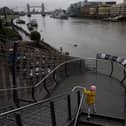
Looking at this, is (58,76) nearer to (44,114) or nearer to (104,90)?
(104,90)

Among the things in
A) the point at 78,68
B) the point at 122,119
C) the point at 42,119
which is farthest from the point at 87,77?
the point at 42,119

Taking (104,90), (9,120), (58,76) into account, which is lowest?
(104,90)

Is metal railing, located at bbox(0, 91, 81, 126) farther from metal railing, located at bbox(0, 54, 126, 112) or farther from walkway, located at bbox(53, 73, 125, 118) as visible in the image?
metal railing, located at bbox(0, 54, 126, 112)

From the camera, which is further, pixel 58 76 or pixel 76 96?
pixel 58 76

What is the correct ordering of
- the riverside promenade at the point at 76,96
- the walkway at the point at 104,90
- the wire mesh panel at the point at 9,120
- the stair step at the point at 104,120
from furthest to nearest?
1. the walkway at the point at 104,90
2. the stair step at the point at 104,120
3. the riverside promenade at the point at 76,96
4. the wire mesh panel at the point at 9,120

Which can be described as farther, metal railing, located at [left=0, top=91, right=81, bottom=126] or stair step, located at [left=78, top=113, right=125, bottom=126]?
stair step, located at [left=78, top=113, right=125, bottom=126]

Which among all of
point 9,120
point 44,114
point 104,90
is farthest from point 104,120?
point 9,120

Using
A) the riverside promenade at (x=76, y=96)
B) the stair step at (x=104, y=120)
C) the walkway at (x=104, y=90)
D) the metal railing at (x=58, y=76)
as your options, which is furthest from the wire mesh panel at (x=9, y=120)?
the walkway at (x=104, y=90)

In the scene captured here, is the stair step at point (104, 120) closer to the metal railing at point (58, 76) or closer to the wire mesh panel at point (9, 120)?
the metal railing at point (58, 76)

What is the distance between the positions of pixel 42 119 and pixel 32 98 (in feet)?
4.43

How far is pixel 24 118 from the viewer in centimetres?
265

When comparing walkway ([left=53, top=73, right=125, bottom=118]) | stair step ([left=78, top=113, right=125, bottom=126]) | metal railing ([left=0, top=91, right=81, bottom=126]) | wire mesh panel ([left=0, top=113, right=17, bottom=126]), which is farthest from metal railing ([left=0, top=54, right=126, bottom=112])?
wire mesh panel ([left=0, top=113, right=17, bottom=126])

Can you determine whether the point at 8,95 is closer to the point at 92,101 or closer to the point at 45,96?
→ the point at 45,96

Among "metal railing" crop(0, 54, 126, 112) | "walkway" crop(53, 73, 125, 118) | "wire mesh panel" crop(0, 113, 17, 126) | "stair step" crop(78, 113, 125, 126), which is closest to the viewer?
"wire mesh panel" crop(0, 113, 17, 126)
